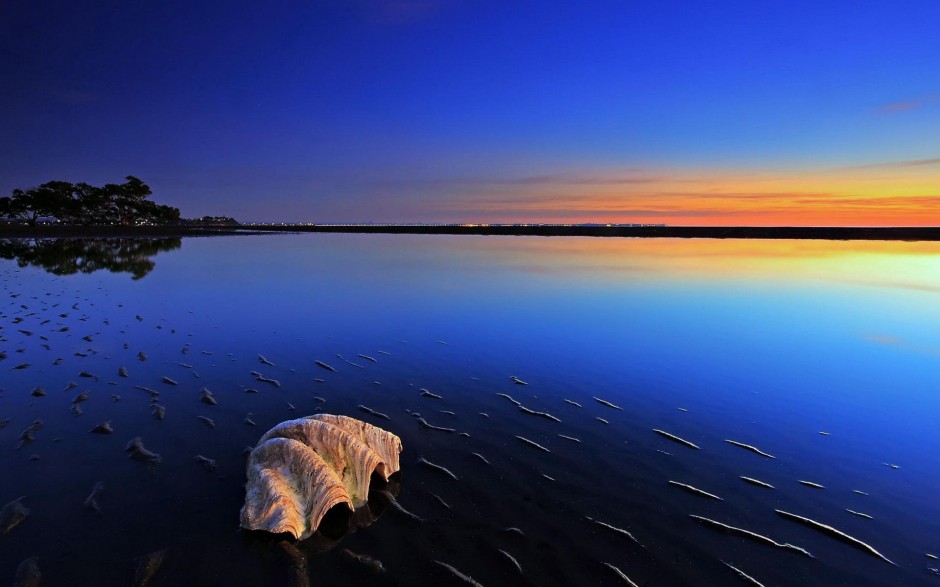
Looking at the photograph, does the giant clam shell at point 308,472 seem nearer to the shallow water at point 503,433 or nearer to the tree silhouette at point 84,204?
the shallow water at point 503,433

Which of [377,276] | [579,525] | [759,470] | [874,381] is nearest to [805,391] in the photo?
[874,381]

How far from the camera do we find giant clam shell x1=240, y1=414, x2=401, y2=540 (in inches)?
212

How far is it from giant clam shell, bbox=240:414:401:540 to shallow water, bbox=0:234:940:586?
13.6 inches

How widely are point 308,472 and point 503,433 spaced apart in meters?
4.02

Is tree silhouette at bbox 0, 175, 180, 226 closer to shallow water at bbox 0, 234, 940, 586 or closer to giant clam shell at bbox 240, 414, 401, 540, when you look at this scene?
shallow water at bbox 0, 234, 940, 586

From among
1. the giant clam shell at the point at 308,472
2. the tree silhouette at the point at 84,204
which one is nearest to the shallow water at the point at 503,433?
the giant clam shell at the point at 308,472

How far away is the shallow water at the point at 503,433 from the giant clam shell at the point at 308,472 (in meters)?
0.35

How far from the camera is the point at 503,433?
852 centimetres

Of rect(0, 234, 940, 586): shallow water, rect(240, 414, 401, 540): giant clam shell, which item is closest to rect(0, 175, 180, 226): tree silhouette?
rect(0, 234, 940, 586): shallow water

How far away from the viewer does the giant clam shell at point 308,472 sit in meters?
5.39

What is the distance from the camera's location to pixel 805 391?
1160 cm

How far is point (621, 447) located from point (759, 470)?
7.62 feet

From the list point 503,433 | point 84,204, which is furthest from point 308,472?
point 84,204

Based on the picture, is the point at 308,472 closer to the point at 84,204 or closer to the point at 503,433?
the point at 503,433
